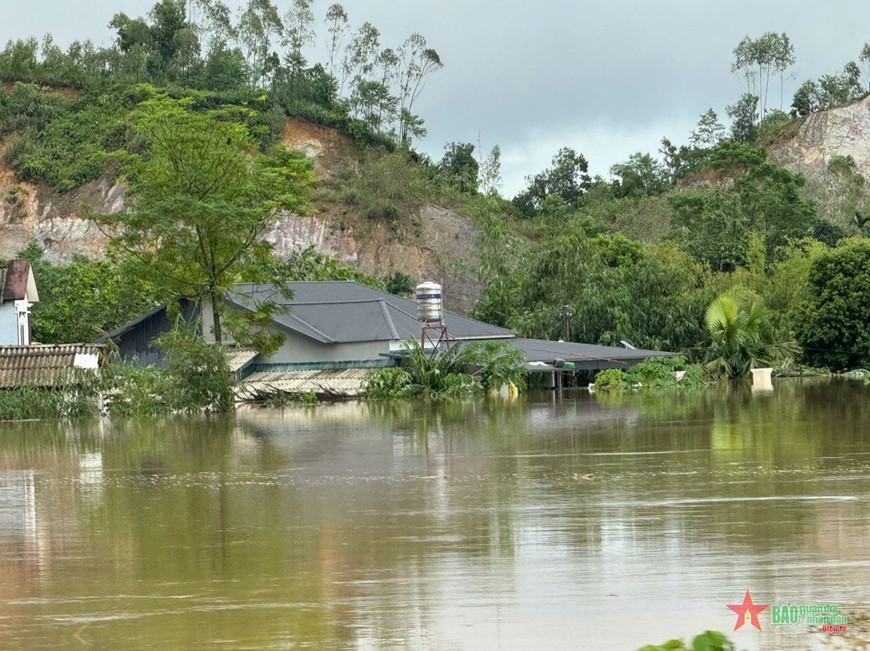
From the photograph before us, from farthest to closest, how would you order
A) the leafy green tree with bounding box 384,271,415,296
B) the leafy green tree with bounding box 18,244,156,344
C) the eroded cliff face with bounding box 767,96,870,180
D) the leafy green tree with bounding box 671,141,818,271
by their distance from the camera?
1. the eroded cliff face with bounding box 767,96,870,180
2. the leafy green tree with bounding box 384,271,415,296
3. the leafy green tree with bounding box 671,141,818,271
4. the leafy green tree with bounding box 18,244,156,344

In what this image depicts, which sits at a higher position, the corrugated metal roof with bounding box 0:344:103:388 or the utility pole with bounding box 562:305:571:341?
the utility pole with bounding box 562:305:571:341

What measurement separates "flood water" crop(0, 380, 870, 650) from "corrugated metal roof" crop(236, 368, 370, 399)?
14091 mm

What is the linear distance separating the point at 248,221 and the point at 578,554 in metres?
29.8

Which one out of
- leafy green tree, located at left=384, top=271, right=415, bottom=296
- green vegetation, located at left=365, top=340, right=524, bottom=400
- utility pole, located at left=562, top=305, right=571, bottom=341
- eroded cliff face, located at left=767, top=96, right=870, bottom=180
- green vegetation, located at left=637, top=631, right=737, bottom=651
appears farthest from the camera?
eroded cliff face, located at left=767, top=96, right=870, bottom=180

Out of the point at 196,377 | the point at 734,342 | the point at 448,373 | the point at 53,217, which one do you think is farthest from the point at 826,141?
the point at 196,377

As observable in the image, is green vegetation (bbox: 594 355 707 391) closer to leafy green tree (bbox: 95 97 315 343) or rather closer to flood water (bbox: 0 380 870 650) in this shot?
leafy green tree (bbox: 95 97 315 343)

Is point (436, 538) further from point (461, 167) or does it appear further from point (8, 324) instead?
point (461, 167)

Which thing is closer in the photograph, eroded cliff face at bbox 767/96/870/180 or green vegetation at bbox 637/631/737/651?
green vegetation at bbox 637/631/737/651

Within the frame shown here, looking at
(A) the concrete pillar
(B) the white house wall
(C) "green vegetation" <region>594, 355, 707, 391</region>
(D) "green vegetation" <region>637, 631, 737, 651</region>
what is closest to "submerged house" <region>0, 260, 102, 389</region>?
(B) the white house wall

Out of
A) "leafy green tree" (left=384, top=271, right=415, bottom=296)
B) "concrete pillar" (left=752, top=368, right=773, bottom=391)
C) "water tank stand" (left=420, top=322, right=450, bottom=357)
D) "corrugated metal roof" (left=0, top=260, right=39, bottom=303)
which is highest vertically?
"leafy green tree" (left=384, top=271, right=415, bottom=296)

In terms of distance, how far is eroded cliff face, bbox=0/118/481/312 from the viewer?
68688mm

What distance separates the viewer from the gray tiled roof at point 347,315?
4353 cm

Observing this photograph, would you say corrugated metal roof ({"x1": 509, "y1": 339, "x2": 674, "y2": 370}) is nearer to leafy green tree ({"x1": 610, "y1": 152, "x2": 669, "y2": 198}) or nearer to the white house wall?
the white house wall

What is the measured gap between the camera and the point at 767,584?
33.6ft
